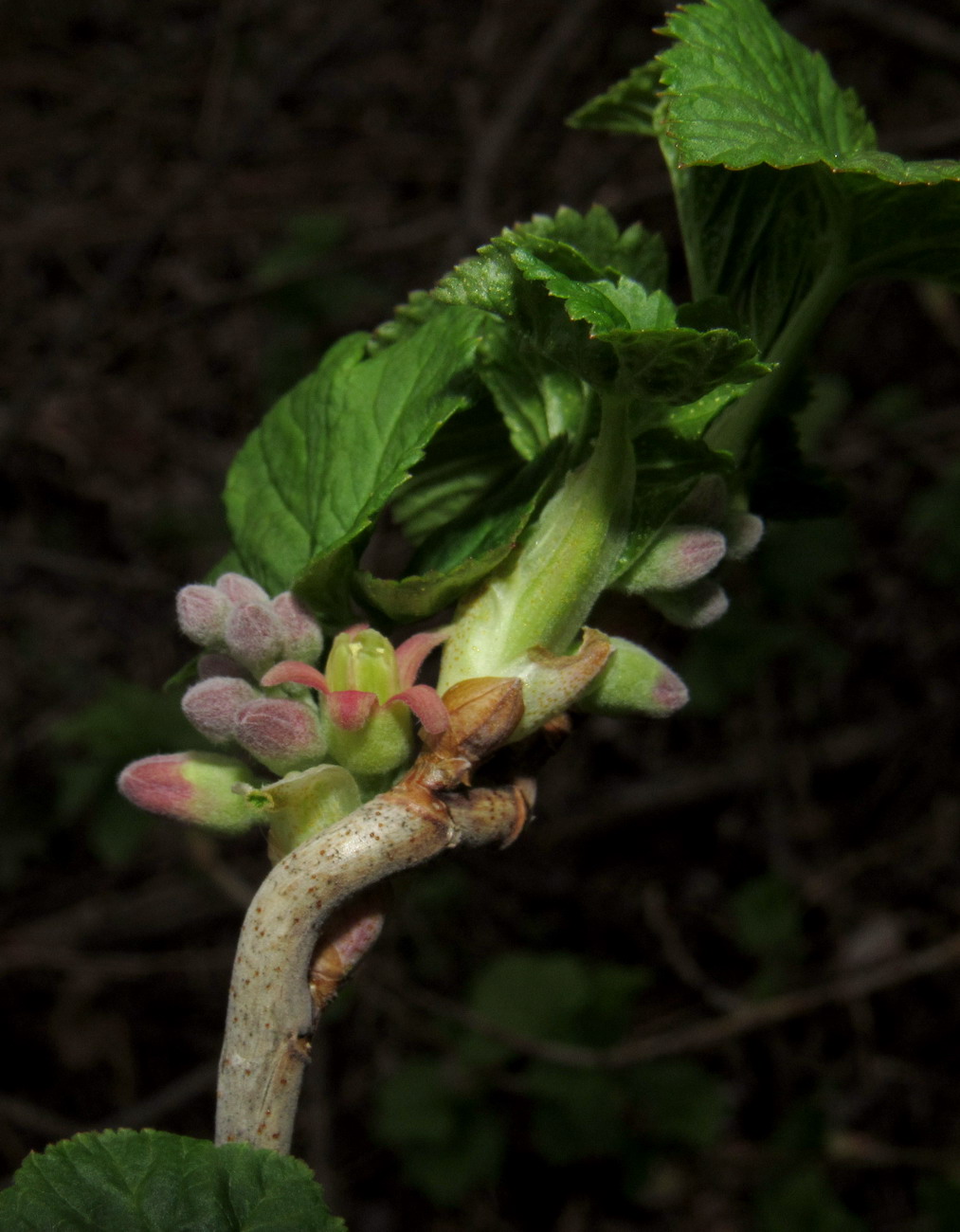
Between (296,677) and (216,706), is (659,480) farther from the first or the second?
(216,706)

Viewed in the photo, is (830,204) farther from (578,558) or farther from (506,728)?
(506,728)

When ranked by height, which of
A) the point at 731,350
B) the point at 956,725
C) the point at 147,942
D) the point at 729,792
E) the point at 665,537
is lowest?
the point at 147,942

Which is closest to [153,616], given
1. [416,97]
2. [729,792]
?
[729,792]

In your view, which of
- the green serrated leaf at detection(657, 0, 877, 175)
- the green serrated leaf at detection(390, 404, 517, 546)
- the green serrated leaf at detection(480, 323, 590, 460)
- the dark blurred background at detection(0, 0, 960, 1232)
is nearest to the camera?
the green serrated leaf at detection(657, 0, 877, 175)

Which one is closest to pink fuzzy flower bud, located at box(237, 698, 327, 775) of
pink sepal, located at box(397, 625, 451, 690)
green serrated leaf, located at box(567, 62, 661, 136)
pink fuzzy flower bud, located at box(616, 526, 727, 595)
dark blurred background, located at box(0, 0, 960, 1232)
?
pink sepal, located at box(397, 625, 451, 690)

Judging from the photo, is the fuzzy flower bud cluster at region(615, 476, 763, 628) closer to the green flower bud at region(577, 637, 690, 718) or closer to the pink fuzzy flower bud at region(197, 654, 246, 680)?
the green flower bud at region(577, 637, 690, 718)

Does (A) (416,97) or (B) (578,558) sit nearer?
(B) (578,558)
